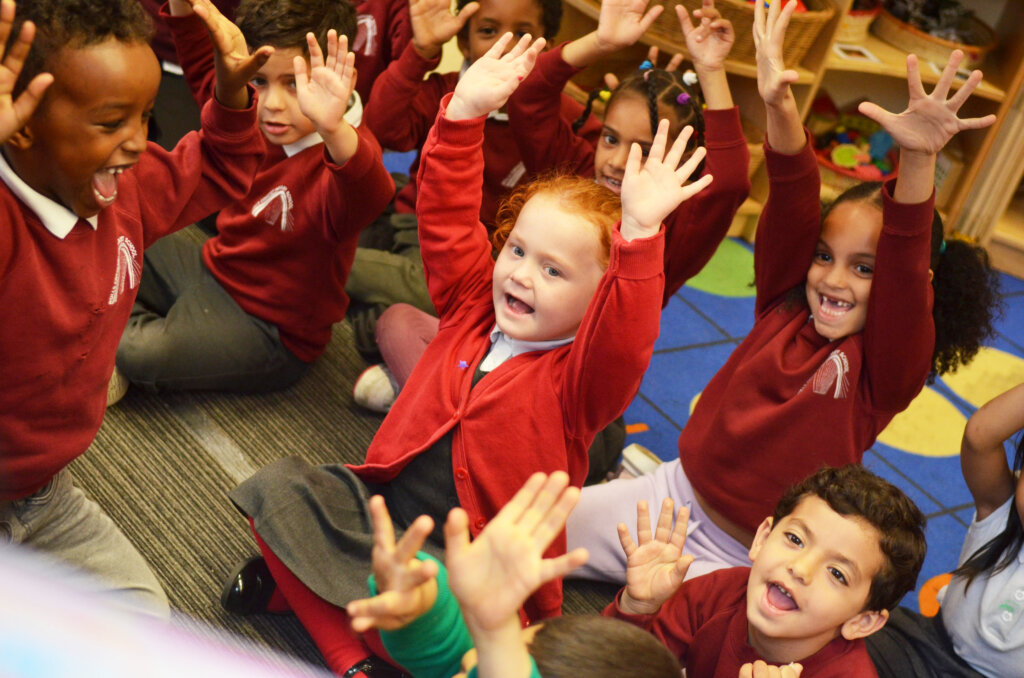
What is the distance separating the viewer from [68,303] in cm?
107

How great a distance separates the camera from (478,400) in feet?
4.10

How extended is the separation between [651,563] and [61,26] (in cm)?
91

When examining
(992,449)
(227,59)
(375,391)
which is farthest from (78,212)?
(992,449)

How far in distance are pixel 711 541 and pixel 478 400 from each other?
0.57 m

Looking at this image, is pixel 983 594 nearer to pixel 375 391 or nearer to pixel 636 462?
pixel 636 462

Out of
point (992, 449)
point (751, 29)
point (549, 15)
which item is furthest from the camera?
point (751, 29)

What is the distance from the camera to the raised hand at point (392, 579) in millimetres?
724

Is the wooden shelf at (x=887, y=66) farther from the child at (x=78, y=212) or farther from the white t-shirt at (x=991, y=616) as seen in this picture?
the child at (x=78, y=212)

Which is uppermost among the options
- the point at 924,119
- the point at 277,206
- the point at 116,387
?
the point at 924,119

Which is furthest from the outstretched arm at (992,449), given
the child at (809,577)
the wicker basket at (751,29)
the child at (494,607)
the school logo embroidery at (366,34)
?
the school logo embroidery at (366,34)

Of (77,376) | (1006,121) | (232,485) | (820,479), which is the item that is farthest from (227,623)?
(1006,121)

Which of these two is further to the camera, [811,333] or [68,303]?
[811,333]

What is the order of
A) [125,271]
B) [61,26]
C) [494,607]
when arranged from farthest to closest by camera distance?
[125,271] → [61,26] → [494,607]

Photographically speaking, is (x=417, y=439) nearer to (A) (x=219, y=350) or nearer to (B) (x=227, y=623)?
(B) (x=227, y=623)
